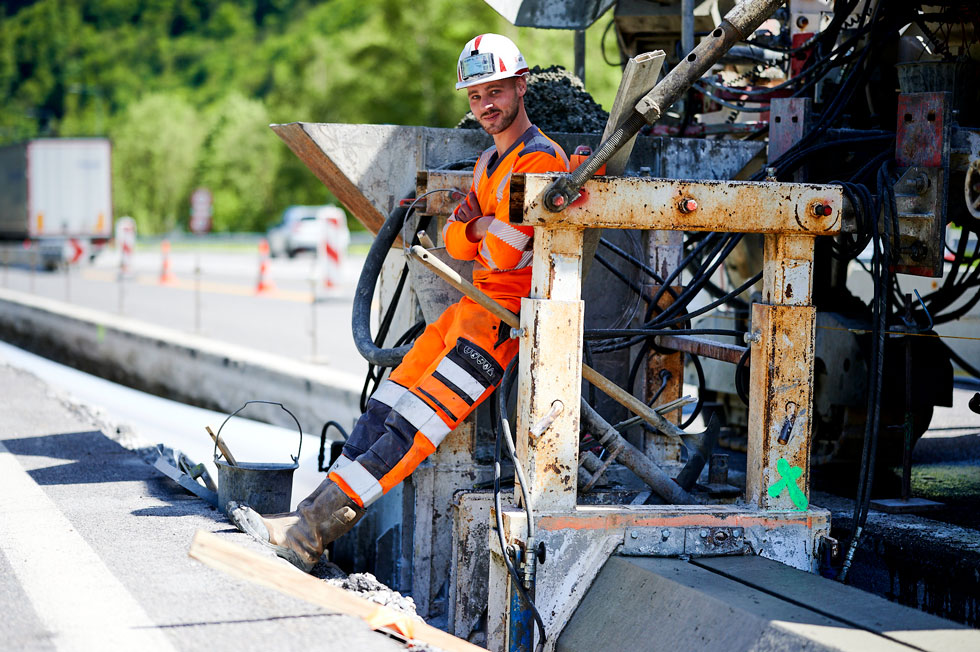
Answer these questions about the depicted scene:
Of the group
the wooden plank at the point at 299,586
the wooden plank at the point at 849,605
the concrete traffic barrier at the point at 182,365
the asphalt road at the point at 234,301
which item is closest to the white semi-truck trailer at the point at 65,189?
the asphalt road at the point at 234,301

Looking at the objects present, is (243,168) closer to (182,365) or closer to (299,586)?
(182,365)

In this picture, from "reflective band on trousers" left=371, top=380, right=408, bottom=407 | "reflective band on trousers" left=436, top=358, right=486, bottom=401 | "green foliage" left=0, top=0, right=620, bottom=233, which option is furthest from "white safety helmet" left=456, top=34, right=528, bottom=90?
"green foliage" left=0, top=0, right=620, bottom=233

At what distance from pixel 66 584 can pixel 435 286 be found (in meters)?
1.98

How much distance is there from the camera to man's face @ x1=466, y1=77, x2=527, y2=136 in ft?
14.1

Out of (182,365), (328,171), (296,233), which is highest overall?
(328,171)

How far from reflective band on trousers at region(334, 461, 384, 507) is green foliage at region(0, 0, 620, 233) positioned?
18403mm

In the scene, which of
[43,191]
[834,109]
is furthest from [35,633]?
[43,191]

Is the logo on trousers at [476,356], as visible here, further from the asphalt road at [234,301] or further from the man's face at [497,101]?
Answer: the asphalt road at [234,301]

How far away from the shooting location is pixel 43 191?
30234 millimetres

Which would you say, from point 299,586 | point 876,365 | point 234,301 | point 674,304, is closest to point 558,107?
point 674,304

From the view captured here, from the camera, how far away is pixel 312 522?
424cm

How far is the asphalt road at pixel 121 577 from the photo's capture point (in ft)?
9.96

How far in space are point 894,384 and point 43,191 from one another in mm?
28699

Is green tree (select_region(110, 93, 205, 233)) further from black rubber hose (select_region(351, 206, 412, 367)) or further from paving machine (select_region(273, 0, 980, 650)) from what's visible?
black rubber hose (select_region(351, 206, 412, 367))
